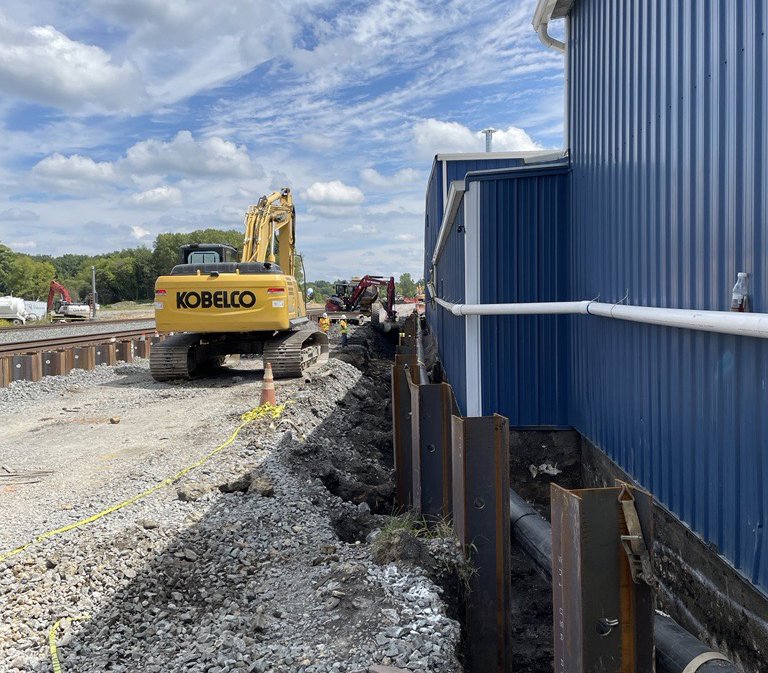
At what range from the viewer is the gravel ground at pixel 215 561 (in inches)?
137

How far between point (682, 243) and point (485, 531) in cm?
211

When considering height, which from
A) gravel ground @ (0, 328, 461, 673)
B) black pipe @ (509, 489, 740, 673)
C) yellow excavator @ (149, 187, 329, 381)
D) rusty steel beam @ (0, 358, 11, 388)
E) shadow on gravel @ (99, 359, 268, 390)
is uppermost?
yellow excavator @ (149, 187, 329, 381)

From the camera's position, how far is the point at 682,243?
3.94m

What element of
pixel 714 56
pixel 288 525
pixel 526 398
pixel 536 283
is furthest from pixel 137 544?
pixel 714 56

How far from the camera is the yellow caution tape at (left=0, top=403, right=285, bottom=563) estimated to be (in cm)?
490

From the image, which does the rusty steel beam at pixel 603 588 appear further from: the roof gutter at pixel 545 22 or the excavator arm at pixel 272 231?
the excavator arm at pixel 272 231

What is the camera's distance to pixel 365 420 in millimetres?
10781

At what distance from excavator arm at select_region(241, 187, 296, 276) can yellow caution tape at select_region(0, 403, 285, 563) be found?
548 cm

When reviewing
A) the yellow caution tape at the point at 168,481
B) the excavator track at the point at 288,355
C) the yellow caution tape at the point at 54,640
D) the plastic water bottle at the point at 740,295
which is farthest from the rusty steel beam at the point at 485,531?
the excavator track at the point at 288,355

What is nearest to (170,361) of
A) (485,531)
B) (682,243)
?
(485,531)

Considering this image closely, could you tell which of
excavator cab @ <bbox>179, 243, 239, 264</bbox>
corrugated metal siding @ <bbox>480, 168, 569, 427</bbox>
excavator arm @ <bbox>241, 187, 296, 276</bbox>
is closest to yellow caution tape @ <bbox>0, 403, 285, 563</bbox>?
corrugated metal siding @ <bbox>480, 168, 569, 427</bbox>

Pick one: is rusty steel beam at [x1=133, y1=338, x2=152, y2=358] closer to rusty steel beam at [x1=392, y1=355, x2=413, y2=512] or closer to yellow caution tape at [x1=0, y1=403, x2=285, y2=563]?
yellow caution tape at [x1=0, y1=403, x2=285, y2=563]

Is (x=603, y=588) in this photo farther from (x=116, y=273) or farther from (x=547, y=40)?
(x=116, y=273)

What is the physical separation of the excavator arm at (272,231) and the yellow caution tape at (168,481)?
5.48 meters
